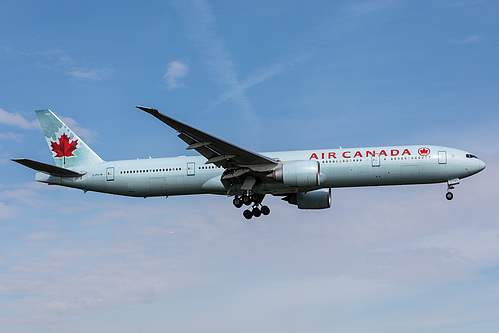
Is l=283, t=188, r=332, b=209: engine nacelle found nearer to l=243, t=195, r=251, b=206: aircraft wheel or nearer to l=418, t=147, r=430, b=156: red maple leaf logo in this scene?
l=243, t=195, r=251, b=206: aircraft wheel

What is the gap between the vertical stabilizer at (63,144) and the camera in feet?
131

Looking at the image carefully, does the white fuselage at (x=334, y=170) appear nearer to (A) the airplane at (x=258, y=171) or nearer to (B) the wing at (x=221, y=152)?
(A) the airplane at (x=258, y=171)

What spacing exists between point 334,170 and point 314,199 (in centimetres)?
501

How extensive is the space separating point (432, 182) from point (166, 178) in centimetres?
1575

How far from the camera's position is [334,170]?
111 feet

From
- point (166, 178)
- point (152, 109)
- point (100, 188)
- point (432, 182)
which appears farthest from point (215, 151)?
point (432, 182)

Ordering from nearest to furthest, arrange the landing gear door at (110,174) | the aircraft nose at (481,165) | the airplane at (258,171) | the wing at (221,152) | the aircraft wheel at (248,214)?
the wing at (221,152), the airplane at (258,171), the aircraft nose at (481,165), the aircraft wheel at (248,214), the landing gear door at (110,174)

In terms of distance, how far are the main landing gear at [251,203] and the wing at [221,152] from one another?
2.47 meters

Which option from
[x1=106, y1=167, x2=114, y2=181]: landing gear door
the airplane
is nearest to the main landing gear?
the airplane

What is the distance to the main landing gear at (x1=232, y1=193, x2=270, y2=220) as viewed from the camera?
3606 cm

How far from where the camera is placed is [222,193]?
119 feet

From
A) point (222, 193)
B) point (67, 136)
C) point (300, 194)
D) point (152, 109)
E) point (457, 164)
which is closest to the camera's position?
point (152, 109)

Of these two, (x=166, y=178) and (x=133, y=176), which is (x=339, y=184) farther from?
(x=133, y=176)

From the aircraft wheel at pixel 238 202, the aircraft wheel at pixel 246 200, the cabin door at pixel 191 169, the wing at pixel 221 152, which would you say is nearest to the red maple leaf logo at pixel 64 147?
the cabin door at pixel 191 169
